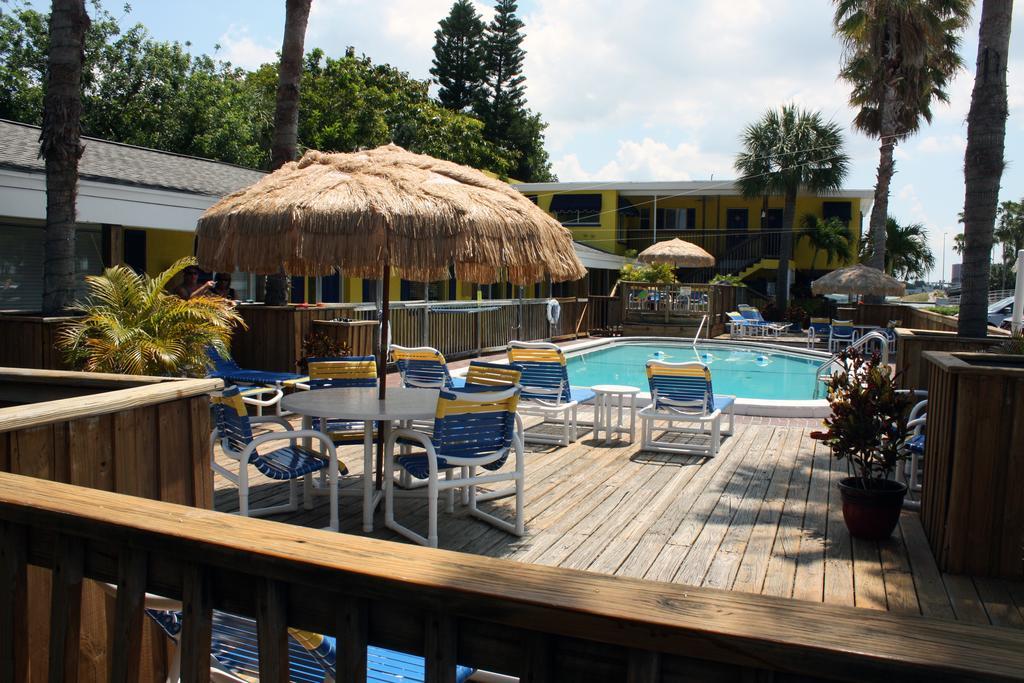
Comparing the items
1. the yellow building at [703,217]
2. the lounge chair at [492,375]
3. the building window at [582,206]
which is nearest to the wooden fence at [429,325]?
the lounge chair at [492,375]

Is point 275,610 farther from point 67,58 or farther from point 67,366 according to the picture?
point 67,58

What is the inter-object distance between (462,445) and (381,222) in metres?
1.48

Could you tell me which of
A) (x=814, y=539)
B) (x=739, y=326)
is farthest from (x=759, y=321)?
(x=814, y=539)

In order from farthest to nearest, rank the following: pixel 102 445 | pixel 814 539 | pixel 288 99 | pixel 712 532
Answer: pixel 288 99 < pixel 712 532 < pixel 814 539 < pixel 102 445

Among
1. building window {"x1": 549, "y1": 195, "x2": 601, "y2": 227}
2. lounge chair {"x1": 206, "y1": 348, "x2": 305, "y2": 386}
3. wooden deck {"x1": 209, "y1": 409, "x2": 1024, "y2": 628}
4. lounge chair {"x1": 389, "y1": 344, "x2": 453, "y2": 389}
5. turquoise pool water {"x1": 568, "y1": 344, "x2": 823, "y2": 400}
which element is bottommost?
turquoise pool water {"x1": 568, "y1": 344, "x2": 823, "y2": 400}

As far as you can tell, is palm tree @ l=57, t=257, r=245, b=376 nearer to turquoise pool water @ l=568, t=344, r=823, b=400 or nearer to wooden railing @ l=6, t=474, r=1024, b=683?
wooden railing @ l=6, t=474, r=1024, b=683

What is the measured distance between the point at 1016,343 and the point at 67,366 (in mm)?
8697

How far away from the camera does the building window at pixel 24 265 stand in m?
12.5

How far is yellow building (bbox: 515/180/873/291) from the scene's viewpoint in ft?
111

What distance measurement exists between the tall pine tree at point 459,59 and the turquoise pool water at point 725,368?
27.0 meters

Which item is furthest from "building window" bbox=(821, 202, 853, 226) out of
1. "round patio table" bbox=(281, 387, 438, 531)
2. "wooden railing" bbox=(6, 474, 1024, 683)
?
"wooden railing" bbox=(6, 474, 1024, 683)

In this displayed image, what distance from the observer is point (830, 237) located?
32.4m

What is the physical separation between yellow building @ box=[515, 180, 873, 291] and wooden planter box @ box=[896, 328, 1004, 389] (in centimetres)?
2494

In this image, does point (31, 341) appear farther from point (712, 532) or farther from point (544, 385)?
point (712, 532)
